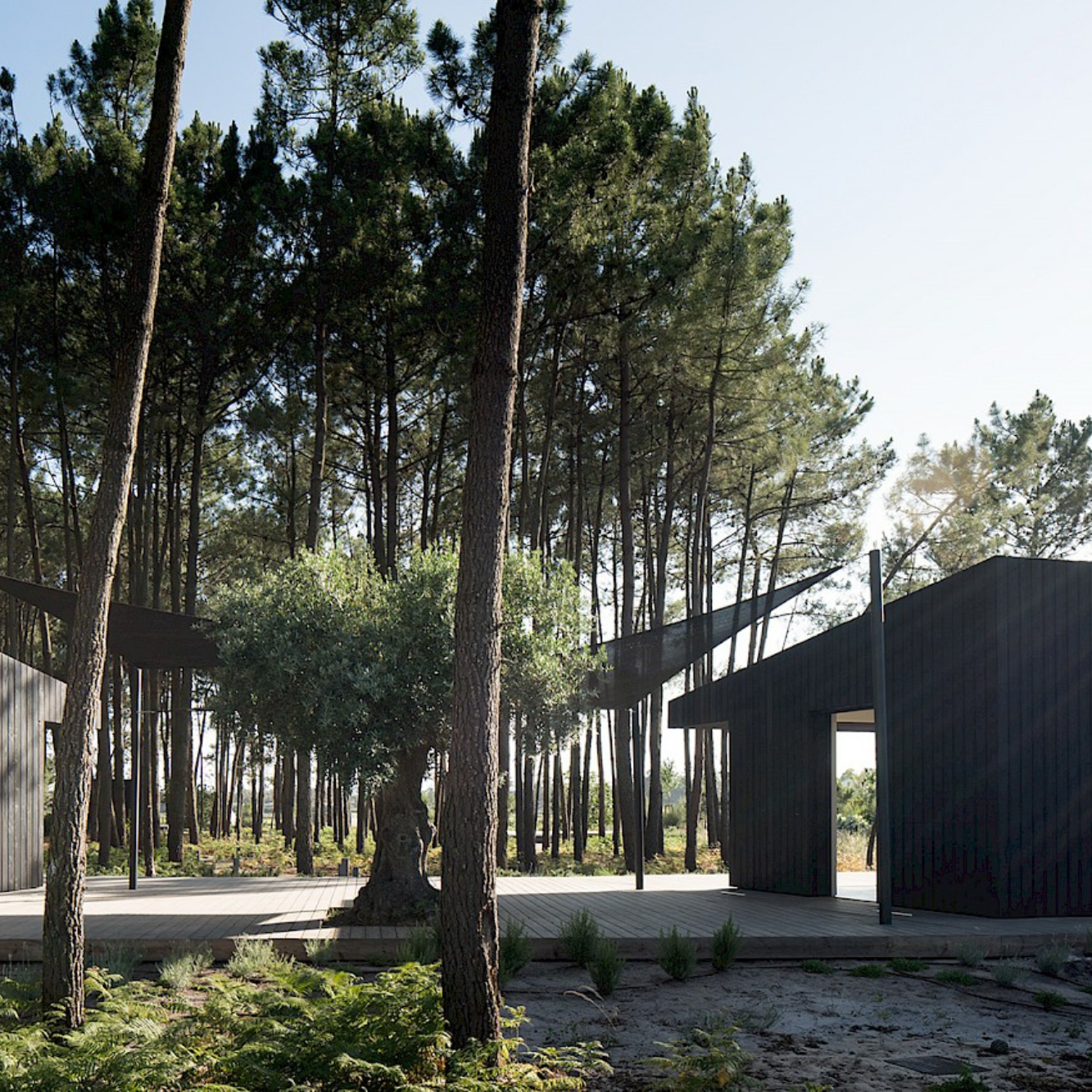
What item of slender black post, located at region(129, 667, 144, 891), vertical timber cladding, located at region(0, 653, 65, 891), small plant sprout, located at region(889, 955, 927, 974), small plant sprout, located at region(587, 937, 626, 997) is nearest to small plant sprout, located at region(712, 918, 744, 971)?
small plant sprout, located at region(587, 937, 626, 997)

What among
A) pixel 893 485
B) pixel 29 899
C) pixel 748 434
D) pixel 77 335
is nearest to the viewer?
pixel 29 899

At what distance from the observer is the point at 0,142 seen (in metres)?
17.2

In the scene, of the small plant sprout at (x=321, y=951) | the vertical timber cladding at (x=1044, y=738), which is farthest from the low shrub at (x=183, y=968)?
the vertical timber cladding at (x=1044, y=738)

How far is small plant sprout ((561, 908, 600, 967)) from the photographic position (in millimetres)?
8328

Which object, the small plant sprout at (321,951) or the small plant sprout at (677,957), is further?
the small plant sprout at (321,951)

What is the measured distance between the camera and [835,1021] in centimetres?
680

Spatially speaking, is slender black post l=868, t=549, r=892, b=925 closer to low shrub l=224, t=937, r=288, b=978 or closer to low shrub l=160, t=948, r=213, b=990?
low shrub l=224, t=937, r=288, b=978

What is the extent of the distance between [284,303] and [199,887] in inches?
323

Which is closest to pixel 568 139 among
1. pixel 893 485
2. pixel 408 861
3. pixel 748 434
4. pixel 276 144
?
pixel 276 144

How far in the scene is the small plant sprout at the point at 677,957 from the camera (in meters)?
7.95

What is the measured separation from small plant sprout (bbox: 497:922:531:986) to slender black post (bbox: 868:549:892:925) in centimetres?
322

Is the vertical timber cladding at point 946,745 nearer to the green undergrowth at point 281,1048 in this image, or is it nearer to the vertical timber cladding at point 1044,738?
the vertical timber cladding at point 1044,738

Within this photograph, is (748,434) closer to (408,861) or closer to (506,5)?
(408,861)

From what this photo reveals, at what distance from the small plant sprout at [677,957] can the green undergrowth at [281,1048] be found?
2.26 m
